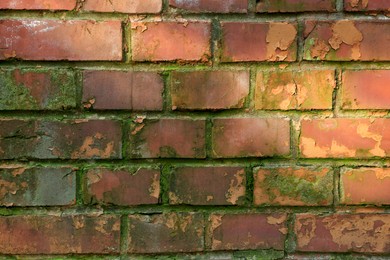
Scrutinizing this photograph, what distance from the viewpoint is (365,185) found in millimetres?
970

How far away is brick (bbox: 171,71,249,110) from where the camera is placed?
0.96 metres

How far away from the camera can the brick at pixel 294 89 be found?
0.96m

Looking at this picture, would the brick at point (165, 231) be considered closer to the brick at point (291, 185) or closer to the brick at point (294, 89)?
the brick at point (291, 185)

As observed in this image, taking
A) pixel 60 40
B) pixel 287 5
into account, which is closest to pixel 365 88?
pixel 287 5

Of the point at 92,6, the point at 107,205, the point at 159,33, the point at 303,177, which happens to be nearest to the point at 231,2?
the point at 159,33

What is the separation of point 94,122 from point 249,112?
34 cm

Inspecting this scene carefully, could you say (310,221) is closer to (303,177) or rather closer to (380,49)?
(303,177)

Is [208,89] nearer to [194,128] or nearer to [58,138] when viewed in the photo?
[194,128]

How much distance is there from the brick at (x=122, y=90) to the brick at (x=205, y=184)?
0.17 m

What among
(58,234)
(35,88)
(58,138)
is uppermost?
(35,88)

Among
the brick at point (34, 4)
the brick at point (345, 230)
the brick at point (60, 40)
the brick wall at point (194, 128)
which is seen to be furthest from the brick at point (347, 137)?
the brick at point (34, 4)

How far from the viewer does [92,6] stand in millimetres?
943

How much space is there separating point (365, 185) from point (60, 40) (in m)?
0.73

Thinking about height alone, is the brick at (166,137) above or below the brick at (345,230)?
above
